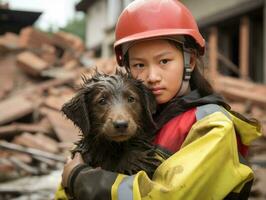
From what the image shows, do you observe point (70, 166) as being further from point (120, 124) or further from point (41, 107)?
point (41, 107)

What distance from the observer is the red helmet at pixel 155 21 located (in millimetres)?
2743

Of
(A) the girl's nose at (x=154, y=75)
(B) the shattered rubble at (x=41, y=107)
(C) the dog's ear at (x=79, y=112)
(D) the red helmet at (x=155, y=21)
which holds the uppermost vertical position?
(D) the red helmet at (x=155, y=21)

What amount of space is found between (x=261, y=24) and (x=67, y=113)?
11625 millimetres

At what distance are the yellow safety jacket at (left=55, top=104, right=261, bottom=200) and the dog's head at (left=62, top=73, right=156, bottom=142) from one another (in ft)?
0.95

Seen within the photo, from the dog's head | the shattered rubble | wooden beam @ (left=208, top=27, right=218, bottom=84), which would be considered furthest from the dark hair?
wooden beam @ (left=208, top=27, right=218, bottom=84)

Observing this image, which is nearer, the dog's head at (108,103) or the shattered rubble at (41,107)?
the dog's head at (108,103)

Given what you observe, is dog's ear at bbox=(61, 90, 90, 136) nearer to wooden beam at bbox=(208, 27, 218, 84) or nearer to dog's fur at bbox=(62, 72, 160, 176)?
dog's fur at bbox=(62, 72, 160, 176)

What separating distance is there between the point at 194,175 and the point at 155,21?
101 centimetres

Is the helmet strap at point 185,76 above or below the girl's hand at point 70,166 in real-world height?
above

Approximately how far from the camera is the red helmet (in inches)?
108

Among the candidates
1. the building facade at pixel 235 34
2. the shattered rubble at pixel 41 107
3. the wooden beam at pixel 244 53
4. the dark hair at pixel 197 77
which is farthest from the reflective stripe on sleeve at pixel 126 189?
the wooden beam at pixel 244 53

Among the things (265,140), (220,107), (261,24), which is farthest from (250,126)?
(261,24)

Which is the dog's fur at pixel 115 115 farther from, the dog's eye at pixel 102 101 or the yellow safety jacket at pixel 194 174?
the yellow safety jacket at pixel 194 174

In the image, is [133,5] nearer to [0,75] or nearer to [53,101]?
[53,101]
